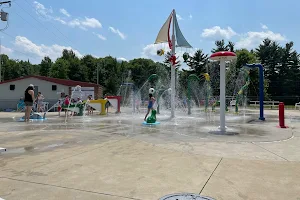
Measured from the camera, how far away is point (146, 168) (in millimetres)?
4945

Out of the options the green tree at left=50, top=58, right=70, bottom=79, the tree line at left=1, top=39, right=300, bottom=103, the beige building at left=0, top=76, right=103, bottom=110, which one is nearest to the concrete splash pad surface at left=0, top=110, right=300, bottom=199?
the beige building at left=0, top=76, right=103, bottom=110

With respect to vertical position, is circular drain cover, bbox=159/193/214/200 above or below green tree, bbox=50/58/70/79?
below

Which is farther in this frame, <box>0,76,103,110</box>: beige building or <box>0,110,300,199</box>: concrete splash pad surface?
<box>0,76,103,110</box>: beige building

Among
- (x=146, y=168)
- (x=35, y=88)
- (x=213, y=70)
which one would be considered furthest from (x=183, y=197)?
(x=213, y=70)

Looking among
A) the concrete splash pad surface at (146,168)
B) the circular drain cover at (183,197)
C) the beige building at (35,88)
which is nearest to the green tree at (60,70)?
the beige building at (35,88)

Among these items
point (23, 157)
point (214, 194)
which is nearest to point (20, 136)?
point (23, 157)

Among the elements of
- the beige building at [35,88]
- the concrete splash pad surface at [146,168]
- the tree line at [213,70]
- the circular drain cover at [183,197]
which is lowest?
the circular drain cover at [183,197]

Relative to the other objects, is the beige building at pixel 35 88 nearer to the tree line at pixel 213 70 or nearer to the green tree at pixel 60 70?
the tree line at pixel 213 70

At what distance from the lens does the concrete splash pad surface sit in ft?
12.6

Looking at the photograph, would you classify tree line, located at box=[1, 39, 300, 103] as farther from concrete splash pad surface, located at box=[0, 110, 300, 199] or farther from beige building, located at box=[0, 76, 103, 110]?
concrete splash pad surface, located at box=[0, 110, 300, 199]

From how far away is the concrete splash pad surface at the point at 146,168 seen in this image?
12.6 ft

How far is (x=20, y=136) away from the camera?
8.51m

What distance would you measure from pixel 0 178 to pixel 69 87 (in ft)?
82.8

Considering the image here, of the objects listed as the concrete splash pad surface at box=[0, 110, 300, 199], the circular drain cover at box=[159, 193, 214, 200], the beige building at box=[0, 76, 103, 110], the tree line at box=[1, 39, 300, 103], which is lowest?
the circular drain cover at box=[159, 193, 214, 200]
